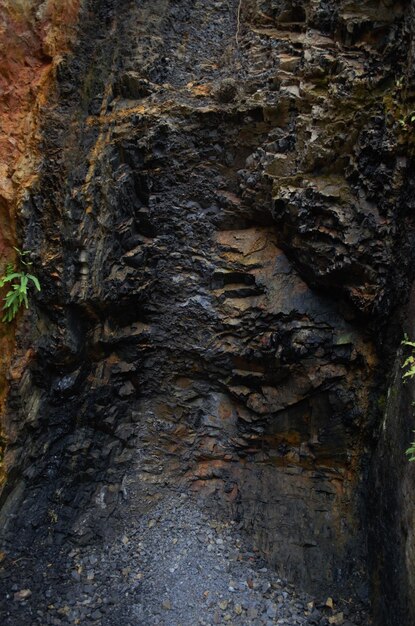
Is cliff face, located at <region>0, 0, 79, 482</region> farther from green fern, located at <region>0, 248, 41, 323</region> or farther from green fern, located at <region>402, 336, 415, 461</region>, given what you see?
green fern, located at <region>402, 336, 415, 461</region>

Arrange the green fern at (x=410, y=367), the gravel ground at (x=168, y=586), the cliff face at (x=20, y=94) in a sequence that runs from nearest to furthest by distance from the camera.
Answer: the green fern at (x=410, y=367), the gravel ground at (x=168, y=586), the cliff face at (x=20, y=94)

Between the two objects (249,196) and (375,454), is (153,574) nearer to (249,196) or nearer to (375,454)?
(375,454)

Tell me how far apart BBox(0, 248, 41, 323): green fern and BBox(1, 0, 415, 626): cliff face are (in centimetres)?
18

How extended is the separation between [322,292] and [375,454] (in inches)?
79.1

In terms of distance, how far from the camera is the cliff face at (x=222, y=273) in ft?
17.6

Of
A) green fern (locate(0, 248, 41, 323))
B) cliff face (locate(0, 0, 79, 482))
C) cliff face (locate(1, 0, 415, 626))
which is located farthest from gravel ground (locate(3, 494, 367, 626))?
green fern (locate(0, 248, 41, 323))

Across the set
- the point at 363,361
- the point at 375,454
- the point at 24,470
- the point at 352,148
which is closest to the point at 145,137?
the point at 352,148

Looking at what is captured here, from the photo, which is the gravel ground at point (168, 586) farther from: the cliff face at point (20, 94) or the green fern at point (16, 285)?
the green fern at point (16, 285)

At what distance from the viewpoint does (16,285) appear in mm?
5133

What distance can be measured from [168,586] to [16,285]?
3.91 meters

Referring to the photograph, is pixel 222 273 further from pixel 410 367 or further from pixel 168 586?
pixel 168 586

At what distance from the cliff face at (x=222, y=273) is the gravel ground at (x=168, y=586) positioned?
10.6 inches

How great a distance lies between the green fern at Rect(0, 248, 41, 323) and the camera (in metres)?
5.15

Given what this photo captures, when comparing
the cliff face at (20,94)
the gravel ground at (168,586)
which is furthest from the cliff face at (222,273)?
the gravel ground at (168,586)
